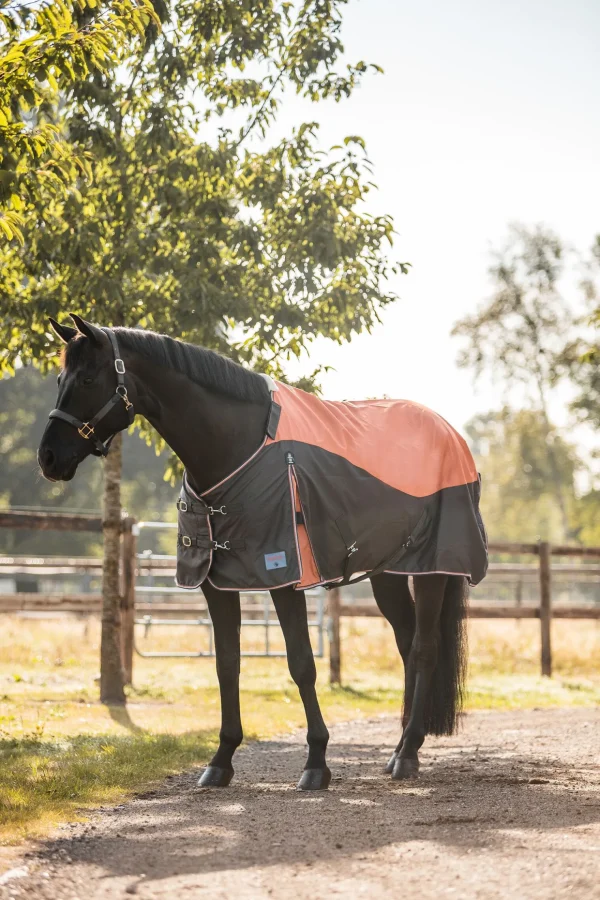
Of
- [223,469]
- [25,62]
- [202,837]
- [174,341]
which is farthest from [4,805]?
[25,62]

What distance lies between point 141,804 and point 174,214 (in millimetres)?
5060

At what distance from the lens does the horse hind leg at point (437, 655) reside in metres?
5.39

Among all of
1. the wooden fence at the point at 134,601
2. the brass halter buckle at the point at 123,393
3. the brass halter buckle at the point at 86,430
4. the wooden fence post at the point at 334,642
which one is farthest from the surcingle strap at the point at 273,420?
the wooden fence post at the point at 334,642

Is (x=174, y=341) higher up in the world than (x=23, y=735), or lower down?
higher up

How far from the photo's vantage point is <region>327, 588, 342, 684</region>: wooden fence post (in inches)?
407

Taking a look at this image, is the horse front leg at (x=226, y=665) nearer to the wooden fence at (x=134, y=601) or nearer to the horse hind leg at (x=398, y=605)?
the horse hind leg at (x=398, y=605)

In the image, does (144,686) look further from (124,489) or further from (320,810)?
(124,489)

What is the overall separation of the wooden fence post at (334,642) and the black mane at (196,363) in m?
5.87

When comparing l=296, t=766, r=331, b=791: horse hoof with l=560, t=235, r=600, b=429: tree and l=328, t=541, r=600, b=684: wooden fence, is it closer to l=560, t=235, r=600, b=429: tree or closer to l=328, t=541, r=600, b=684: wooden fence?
l=328, t=541, r=600, b=684: wooden fence

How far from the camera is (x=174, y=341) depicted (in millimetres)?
4719

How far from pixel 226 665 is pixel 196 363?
1.51m

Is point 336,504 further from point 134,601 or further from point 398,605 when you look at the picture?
point 134,601

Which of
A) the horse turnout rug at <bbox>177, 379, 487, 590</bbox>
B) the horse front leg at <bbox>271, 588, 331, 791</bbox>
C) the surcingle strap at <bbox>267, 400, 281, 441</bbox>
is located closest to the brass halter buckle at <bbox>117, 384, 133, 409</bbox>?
the horse turnout rug at <bbox>177, 379, 487, 590</bbox>

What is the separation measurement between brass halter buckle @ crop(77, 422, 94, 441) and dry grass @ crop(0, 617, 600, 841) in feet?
5.22
